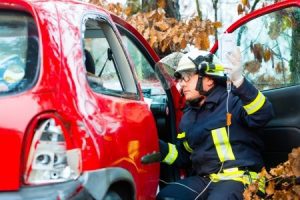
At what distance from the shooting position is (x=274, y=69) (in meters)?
5.12

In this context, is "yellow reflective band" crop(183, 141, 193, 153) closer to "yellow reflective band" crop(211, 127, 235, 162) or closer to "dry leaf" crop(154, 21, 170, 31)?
"yellow reflective band" crop(211, 127, 235, 162)

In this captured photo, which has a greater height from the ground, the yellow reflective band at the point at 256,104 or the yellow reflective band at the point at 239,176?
the yellow reflective band at the point at 256,104

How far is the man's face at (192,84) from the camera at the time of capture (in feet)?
14.8

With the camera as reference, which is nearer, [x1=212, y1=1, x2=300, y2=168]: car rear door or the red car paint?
the red car paint

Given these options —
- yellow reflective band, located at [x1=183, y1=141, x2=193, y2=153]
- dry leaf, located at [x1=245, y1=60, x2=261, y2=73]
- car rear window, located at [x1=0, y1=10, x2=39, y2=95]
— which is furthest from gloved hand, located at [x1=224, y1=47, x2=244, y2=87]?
car rear window, located at [x1=0, y1=10, x2=39, y2=95]

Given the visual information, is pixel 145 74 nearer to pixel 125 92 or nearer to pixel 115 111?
pixel 125 92

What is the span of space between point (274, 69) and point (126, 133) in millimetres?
2120

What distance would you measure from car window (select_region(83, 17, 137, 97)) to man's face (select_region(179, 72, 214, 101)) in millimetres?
665

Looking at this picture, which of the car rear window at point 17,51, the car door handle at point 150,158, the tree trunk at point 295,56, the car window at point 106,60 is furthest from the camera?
the tree trunk at point 295,56

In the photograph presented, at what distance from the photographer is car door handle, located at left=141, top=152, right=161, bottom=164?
369 centimetres

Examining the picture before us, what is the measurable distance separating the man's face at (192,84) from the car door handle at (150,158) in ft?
2.52

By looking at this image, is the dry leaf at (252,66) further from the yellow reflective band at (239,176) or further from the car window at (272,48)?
the yellow reflective band at (239,176)

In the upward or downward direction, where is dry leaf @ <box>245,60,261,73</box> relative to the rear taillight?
upward

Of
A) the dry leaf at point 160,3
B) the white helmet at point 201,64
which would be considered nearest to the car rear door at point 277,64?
the white helmet at point 201,64
